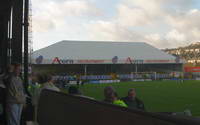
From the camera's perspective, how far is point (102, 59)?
67875mm

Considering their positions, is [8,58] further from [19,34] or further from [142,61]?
[142,61]

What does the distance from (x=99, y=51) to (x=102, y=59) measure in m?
1.72

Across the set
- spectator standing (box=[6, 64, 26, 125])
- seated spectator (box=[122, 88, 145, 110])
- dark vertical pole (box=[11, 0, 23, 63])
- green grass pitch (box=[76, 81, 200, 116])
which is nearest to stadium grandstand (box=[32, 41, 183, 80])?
green grass pitch (box=[76, 81, 200, 116])

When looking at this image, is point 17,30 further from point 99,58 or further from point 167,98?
point 99,58

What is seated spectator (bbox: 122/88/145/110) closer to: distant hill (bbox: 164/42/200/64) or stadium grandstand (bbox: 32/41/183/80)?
stadium grandstand (bbox: 32/41/183/80)

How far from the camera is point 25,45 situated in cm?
1012

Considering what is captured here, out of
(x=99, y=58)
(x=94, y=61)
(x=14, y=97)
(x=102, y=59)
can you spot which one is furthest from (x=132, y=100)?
(x=102, y=59)

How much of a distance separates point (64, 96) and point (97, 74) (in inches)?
2671

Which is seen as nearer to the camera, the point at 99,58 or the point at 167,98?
the point at 167,98

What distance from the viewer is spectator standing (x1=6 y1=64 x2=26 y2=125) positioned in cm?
721

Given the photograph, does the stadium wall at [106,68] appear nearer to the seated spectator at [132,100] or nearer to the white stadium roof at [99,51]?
the white stadium roof at [99,51]

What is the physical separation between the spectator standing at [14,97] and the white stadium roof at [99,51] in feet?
181

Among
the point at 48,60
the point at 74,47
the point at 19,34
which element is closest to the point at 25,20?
the point at 19,34

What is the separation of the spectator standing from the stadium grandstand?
53967 millimetres
